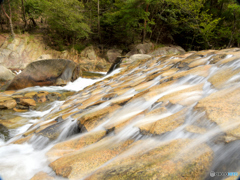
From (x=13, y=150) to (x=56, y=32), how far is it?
66.9 feet

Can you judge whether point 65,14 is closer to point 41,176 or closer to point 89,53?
point 89,53

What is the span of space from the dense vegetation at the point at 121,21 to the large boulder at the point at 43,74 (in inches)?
389

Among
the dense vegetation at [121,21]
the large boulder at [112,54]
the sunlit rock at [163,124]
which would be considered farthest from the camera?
the large boulder at [112,54]

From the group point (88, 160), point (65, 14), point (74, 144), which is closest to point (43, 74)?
point (74, 144)

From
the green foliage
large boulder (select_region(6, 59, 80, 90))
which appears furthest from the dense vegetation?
large boulder (select_region(6, 59, 80, 90))

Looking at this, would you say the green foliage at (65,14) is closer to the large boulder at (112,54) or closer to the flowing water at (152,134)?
the large boulder at (112,54)

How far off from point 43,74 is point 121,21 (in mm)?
12684

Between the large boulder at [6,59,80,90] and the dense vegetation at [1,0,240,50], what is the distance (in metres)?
9.88

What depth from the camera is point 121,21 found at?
17828mm

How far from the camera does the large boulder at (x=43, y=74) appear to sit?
25.4 ft

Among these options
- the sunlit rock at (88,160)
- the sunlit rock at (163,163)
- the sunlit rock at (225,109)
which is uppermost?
the sunlit rock at (225,109)

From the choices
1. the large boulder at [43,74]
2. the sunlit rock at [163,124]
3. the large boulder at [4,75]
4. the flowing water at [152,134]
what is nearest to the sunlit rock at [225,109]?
the flowing water at [152,134]

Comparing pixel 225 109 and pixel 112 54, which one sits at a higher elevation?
pixel 225 109

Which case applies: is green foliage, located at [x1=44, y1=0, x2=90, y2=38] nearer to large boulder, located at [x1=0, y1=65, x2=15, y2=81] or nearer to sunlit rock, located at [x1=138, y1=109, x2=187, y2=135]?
large boulder, located at [x1=0, y1=65, x2=15, y2=81]
